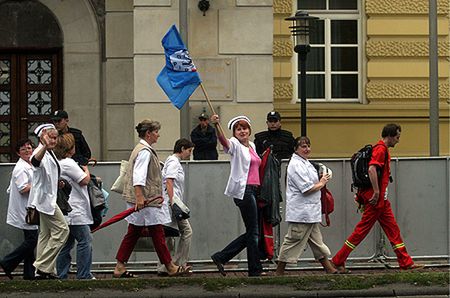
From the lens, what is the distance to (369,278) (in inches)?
591

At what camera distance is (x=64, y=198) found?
1565 centimetres

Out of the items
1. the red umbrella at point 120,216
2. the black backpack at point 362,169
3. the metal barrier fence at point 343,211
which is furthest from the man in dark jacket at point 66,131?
the black backpack at point 362,169

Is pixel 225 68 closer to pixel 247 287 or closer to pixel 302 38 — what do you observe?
pixel 302 38

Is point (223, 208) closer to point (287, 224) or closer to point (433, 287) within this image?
point (287, 224)

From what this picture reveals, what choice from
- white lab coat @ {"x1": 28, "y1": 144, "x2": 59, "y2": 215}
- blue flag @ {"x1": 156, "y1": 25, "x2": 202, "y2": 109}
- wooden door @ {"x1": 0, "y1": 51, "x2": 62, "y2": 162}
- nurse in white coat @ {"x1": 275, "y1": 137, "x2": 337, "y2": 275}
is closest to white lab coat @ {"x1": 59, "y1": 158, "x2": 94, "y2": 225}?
white lab coat @ {"x1": 28, "y1": 144, "x2": 59, "y2": 215}

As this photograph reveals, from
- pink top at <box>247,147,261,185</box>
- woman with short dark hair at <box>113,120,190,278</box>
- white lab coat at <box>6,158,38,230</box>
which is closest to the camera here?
woman with short dark hair at <box>113,120,190,278</box>

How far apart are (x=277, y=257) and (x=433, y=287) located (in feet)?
10.1

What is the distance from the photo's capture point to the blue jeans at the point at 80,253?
52.0 feet

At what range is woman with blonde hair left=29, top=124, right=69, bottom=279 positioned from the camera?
15375 mm

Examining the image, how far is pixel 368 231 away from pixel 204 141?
4.99 m

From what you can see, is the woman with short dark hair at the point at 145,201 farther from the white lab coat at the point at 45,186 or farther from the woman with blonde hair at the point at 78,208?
the white lab coat at the point at 45,186

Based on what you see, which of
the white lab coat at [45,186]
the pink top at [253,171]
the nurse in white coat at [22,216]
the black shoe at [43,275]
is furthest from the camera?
the nurse in white coat at [22,216]

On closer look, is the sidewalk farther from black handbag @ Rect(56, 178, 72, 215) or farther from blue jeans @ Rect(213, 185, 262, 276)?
black handbag @ Rect(56, 178, 72, 215)

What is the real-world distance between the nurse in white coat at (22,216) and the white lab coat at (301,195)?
3042 millimetres
